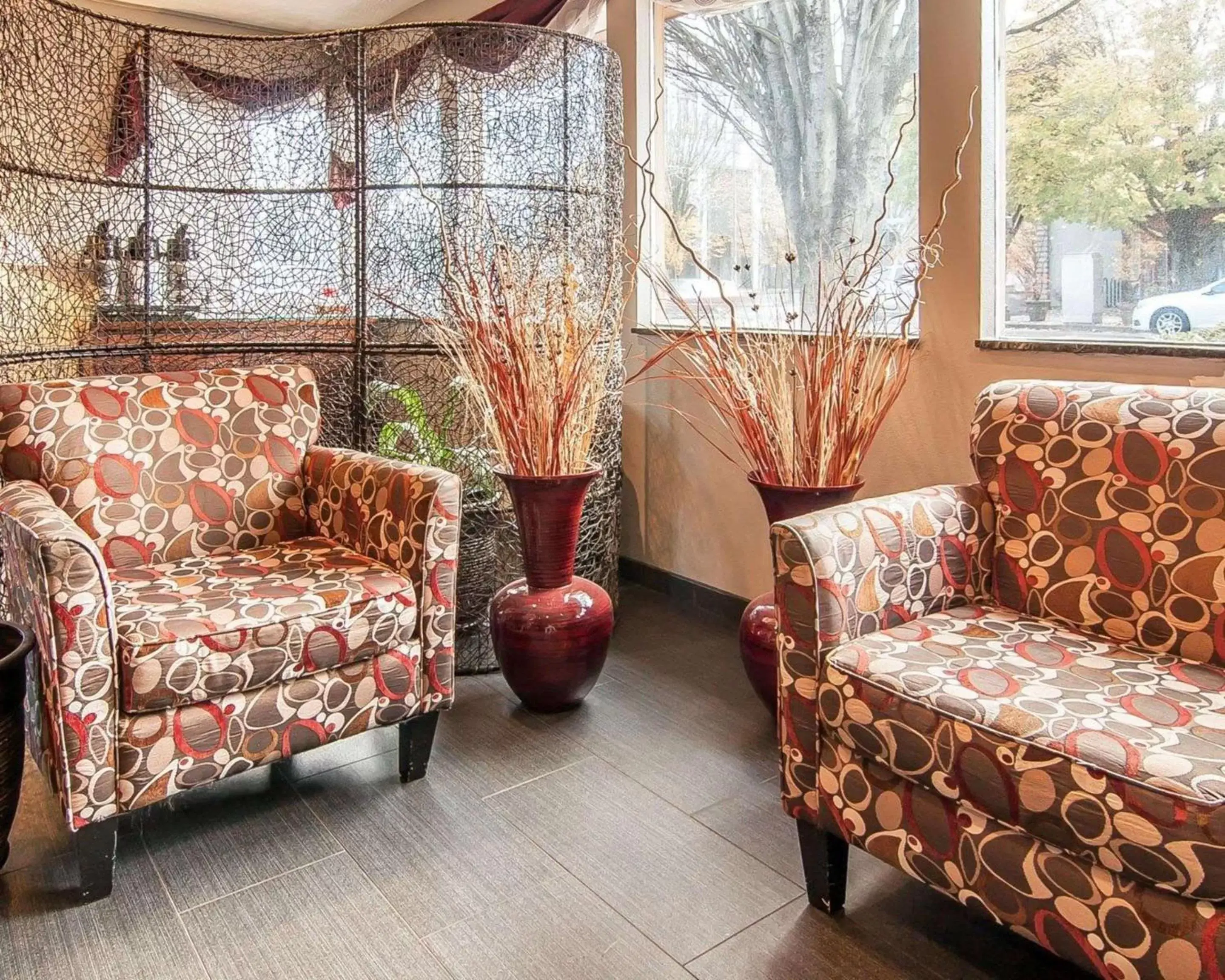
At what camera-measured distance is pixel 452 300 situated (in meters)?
2.45

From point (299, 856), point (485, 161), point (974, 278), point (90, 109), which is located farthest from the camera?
point (485, 161)

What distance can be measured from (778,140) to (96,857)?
2585mm

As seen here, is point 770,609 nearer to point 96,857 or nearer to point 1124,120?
point 1124,120

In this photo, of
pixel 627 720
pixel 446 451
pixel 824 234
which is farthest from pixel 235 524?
pixel 824 234

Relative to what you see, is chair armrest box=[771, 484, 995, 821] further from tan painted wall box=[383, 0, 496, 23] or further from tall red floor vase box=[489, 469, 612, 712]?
tan painted wall box=[383, 0, 496, 23]

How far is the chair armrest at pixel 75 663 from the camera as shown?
1.62 m

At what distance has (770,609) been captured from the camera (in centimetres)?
236

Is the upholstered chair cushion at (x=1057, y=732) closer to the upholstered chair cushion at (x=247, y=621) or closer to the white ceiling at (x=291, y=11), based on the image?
the upholstered chair cushion at (x=247, y=621)

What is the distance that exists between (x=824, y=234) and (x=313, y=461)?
1.61 meters

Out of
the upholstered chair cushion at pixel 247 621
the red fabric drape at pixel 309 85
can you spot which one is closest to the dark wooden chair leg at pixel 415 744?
the upholstered chair cushion at pixel 247 621

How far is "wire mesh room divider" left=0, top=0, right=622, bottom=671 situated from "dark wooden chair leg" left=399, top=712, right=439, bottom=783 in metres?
0.68

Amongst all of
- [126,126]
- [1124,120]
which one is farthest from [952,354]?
[126,126]

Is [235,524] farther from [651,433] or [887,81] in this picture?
[887,81]

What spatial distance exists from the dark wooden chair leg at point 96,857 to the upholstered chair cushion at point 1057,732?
127 cm
